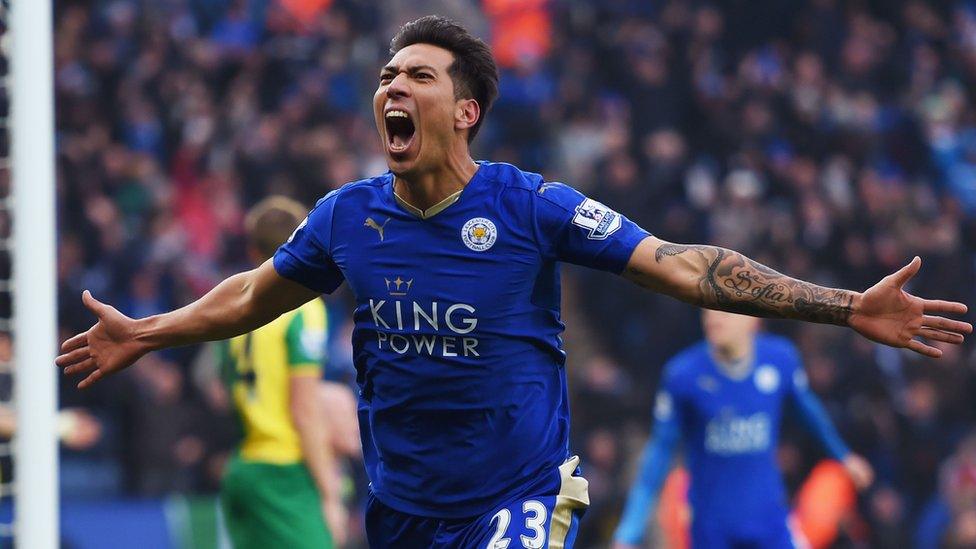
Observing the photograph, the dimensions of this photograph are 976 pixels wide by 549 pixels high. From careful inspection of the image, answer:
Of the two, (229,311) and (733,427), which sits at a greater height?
(229,311)

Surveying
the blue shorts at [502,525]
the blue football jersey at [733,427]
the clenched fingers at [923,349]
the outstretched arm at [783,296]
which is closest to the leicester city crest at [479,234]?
the outstretched arm at [783,296]

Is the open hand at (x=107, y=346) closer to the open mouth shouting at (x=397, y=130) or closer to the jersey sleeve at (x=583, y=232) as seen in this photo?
the open mouth shouting at (x=397, y=130)

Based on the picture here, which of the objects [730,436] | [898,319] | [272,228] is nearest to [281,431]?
[272,228]

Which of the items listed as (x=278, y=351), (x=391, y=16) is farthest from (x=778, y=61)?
(x=278, y=351)

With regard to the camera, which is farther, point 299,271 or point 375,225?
point 299,271

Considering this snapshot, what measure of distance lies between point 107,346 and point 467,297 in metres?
1.35

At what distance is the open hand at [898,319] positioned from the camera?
4652 millimetres

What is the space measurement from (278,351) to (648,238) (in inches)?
128

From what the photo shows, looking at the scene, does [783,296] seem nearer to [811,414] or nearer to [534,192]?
[534,192]

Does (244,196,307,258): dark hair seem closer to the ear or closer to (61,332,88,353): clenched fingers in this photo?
(61,332,88,353): clenched fingers

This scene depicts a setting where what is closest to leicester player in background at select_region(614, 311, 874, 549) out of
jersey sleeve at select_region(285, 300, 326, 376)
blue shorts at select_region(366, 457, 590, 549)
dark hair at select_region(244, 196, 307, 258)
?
jersey sleeve at select_region(285, 300, 326, 376)

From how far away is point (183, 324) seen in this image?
528 centimetres

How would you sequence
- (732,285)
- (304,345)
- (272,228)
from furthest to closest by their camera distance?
(272,228), (304,345), (732,285)

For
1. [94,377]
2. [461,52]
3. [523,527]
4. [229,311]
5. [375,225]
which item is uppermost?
[461,52]
